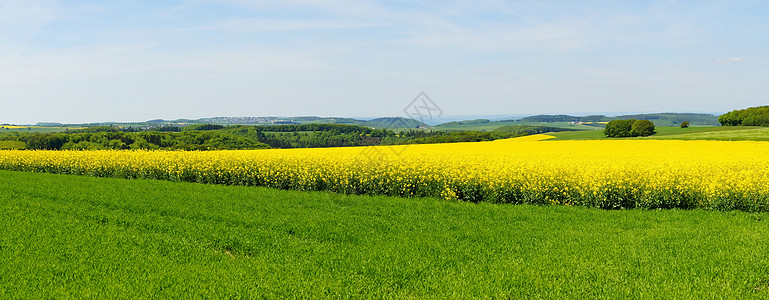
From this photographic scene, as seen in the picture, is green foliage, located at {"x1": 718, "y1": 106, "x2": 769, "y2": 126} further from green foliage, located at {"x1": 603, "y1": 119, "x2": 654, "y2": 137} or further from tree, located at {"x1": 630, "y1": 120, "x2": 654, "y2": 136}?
green foliage, located at {"x1": 603, "y1": 119, "x2": 654, "y2": 137}

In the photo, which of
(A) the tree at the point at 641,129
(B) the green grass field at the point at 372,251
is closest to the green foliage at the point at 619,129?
(A) the tree at the point at 641,129

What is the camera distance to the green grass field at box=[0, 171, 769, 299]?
5477mm

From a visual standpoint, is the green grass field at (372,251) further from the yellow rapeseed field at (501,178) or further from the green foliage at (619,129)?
the green foliage at (619,129)

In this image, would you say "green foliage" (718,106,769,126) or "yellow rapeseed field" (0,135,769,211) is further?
"green foliage" (718,106,769,126)

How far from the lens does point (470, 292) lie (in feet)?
17.6

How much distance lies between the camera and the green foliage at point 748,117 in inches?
2707

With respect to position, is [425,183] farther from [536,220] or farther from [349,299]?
[349,299]

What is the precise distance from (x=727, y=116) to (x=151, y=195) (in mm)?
111591

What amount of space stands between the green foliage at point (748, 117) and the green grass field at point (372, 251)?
76.7 metres

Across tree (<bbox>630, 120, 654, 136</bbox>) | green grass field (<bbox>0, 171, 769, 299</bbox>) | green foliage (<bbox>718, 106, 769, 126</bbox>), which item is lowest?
green grass field (<bbox>0, 171, 769, 299</bbox>)

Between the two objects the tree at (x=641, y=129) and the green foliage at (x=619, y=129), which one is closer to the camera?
the tree at (x=641, y=129)

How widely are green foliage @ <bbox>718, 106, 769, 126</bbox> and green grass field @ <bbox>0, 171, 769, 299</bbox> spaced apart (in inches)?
3021

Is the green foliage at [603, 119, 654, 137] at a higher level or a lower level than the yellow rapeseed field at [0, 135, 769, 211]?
higher

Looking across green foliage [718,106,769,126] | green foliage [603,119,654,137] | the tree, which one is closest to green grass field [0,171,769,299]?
the tree
